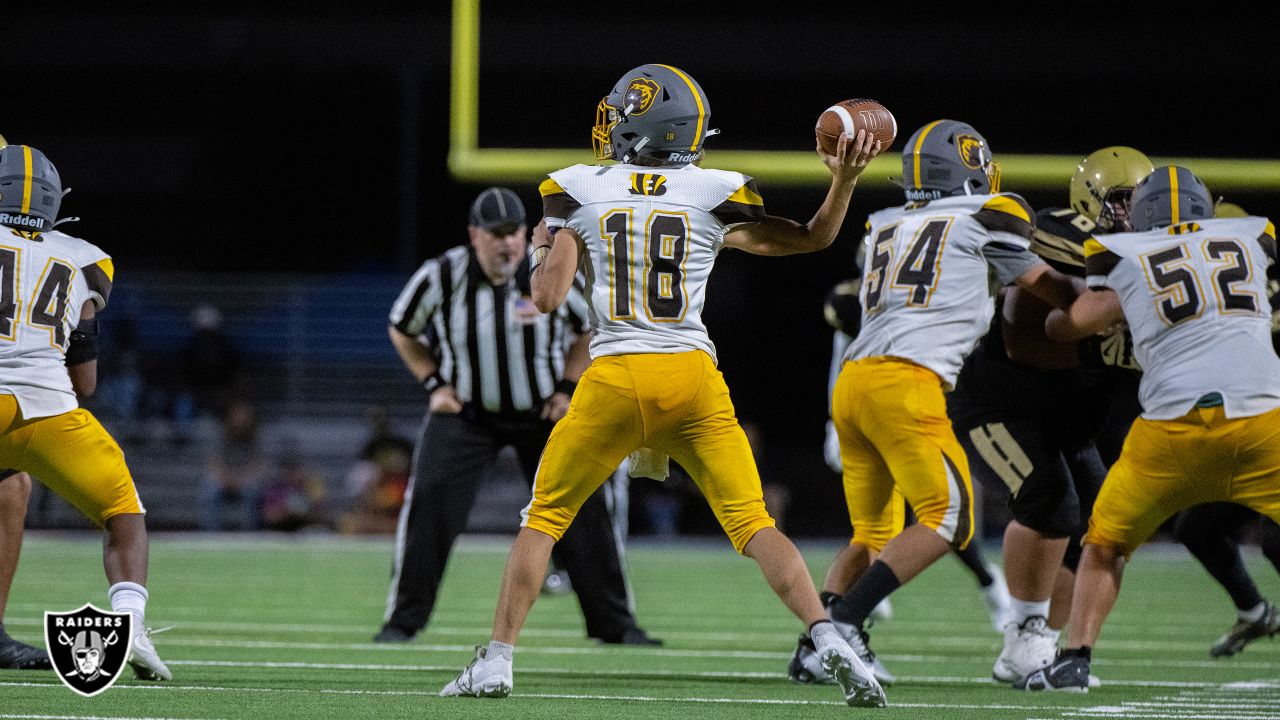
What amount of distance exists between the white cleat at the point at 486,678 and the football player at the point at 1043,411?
1572 millimetres

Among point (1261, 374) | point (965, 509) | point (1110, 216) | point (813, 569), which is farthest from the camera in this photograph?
point (813, 569)

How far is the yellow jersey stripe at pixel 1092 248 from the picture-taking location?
167 inches

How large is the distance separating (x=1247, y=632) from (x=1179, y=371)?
1617mm

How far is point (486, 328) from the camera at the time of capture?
238 inches

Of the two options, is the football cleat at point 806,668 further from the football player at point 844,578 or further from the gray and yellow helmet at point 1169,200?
the gray and yellow helmet at point 1169,200

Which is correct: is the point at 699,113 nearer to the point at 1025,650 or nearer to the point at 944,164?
the point at 944,164

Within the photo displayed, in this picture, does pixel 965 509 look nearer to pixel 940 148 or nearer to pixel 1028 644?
pixel 1028 644

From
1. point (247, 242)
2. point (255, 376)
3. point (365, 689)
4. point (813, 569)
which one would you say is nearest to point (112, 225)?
point (247, 242)

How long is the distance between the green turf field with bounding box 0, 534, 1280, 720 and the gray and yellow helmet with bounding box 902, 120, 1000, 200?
4.61ft

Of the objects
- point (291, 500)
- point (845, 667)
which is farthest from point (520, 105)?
point (845, 667)

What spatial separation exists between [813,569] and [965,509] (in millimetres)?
5688

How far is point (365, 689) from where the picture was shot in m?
4.16

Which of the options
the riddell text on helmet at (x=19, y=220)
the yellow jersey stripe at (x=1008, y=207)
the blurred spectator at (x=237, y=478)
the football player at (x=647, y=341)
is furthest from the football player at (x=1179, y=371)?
the blurred spectator at (x=237, y=478)

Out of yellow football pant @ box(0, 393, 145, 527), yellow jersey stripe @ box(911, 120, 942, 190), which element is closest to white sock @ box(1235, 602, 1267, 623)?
yellow jersey stripe @ box(911, 120, 942, 190)
